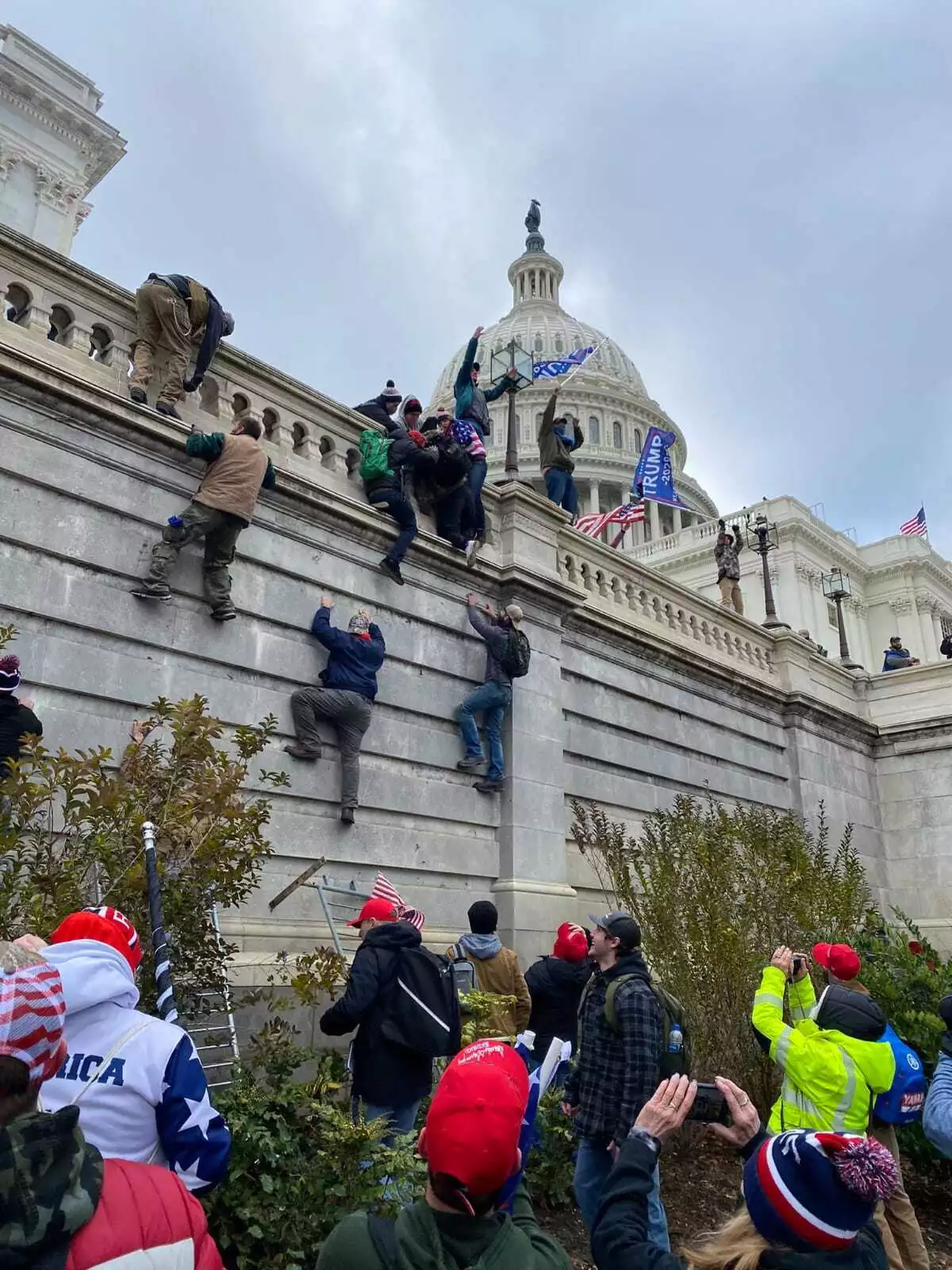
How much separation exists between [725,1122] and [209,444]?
310 inches

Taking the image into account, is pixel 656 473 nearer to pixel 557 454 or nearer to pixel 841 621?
pixel 841 621

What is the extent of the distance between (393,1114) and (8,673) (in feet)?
13.5

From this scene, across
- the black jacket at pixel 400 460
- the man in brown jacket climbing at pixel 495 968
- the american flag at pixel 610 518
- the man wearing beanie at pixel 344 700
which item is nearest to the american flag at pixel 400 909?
the man in brown jacket climbing at pixel 495 968

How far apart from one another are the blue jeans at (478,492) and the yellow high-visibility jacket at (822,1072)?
27.0ft

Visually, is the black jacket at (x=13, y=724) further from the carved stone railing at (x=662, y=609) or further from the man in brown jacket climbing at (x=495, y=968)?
the carved stone railing at (x=662, y=609)

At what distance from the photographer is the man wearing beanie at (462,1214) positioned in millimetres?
2381

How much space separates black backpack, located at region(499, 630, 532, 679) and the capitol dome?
52.5 meters

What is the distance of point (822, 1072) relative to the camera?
503 centimetres

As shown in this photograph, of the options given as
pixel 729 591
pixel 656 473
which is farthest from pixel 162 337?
pixel 656 473

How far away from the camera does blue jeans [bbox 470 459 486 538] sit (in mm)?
12641

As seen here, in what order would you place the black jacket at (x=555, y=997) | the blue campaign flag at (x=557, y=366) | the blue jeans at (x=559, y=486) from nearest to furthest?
1. the black jacket at (x=555, y=997)
2. the blue jeans at (x=559, y=486)
3. the blue campaign flag at (x=557, y=366)

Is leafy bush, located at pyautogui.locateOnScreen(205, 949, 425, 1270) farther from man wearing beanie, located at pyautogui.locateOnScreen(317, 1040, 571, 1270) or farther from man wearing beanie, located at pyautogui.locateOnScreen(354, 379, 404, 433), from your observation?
man wearing beanie, located at pyautogui.locateOnScreen(354, 379, 404, 433)

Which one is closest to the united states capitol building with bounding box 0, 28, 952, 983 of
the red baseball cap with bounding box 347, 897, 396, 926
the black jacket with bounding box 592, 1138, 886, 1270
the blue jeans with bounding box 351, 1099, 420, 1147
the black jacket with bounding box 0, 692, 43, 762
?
the black jacket with bounding box 0, 692, 43, 762

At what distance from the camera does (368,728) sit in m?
10.9
